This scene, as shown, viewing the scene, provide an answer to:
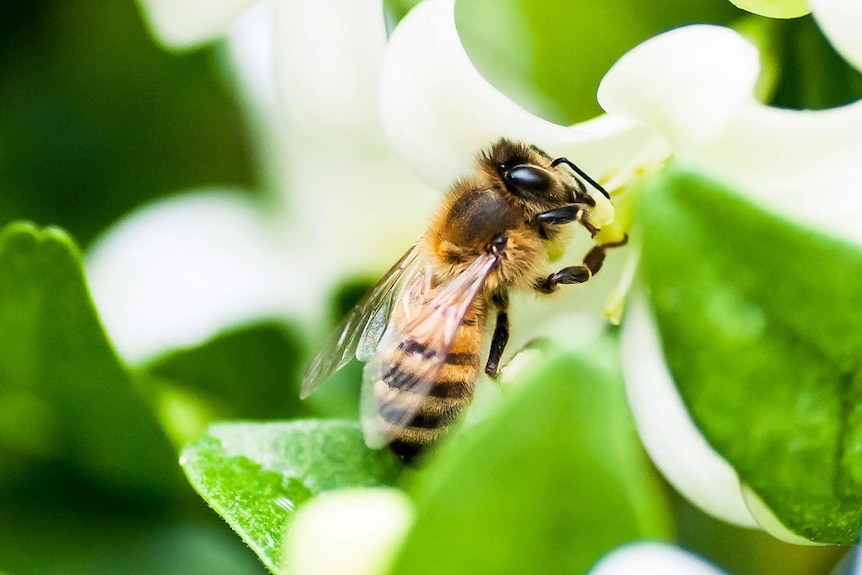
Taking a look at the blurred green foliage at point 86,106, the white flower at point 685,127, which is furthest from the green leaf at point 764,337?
the blurred green foliage at point 86,106

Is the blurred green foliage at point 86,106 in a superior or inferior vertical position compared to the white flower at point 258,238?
superior

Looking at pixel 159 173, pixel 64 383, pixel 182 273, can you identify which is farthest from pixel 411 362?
pixel 159 173

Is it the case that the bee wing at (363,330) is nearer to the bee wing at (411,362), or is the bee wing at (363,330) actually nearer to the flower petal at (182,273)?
the bee wing at (411,362)

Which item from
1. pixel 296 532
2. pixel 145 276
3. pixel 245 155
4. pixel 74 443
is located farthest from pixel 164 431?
pixel 245 155

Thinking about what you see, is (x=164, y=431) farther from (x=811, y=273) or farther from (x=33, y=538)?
(x=811, y=273)

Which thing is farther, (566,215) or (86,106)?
(86,106)

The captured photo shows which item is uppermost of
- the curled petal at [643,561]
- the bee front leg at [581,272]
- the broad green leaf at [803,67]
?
the curled petal at [643,561]

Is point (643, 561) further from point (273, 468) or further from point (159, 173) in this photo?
point (159, 173)

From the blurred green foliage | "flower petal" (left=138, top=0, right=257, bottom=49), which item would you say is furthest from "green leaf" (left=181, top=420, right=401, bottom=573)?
the blurred green foliage
